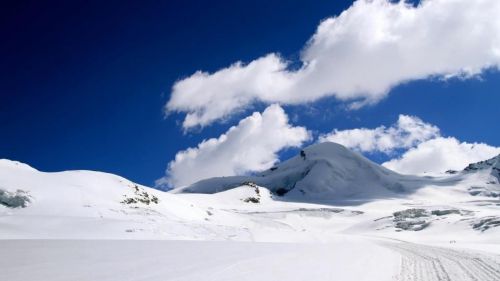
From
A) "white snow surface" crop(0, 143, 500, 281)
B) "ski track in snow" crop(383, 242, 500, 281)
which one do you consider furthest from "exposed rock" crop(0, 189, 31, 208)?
"ski track in snow" crop(383, 242, 500, 281)

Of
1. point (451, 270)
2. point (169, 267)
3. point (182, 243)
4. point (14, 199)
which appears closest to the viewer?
point (451, 270)

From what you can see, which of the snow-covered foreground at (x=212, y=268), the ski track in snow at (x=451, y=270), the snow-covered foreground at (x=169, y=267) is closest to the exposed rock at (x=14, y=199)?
the snow-covered foreground at (x=169, y=267)

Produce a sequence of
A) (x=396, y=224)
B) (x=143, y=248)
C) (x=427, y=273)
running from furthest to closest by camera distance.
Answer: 1. (x=396, y=224)
2. (x=143, y=248)
3. (x=427, y=273)

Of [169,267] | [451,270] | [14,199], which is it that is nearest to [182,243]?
[169,267]

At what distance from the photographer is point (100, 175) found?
71688 millimetres

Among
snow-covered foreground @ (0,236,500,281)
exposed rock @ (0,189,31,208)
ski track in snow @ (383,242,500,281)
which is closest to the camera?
ski track in snow @ (383,242,500,281)

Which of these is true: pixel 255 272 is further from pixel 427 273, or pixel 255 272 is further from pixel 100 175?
pixel 100 175

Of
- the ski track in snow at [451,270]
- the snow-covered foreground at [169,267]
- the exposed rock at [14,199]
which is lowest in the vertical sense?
the ski track in snow at [451,270]

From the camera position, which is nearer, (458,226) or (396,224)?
(458,226)

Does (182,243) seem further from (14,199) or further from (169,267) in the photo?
(14,199)

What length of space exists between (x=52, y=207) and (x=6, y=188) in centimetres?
517

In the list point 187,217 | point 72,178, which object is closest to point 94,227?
point 72,178

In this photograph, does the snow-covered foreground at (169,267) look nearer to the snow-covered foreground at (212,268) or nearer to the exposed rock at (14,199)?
the snow-covered foreground at (212,268)

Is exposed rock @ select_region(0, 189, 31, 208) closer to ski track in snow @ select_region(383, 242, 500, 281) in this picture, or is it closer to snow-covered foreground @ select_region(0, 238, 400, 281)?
snow-covered foreground @ select_region(0, 238, 400, 281)
